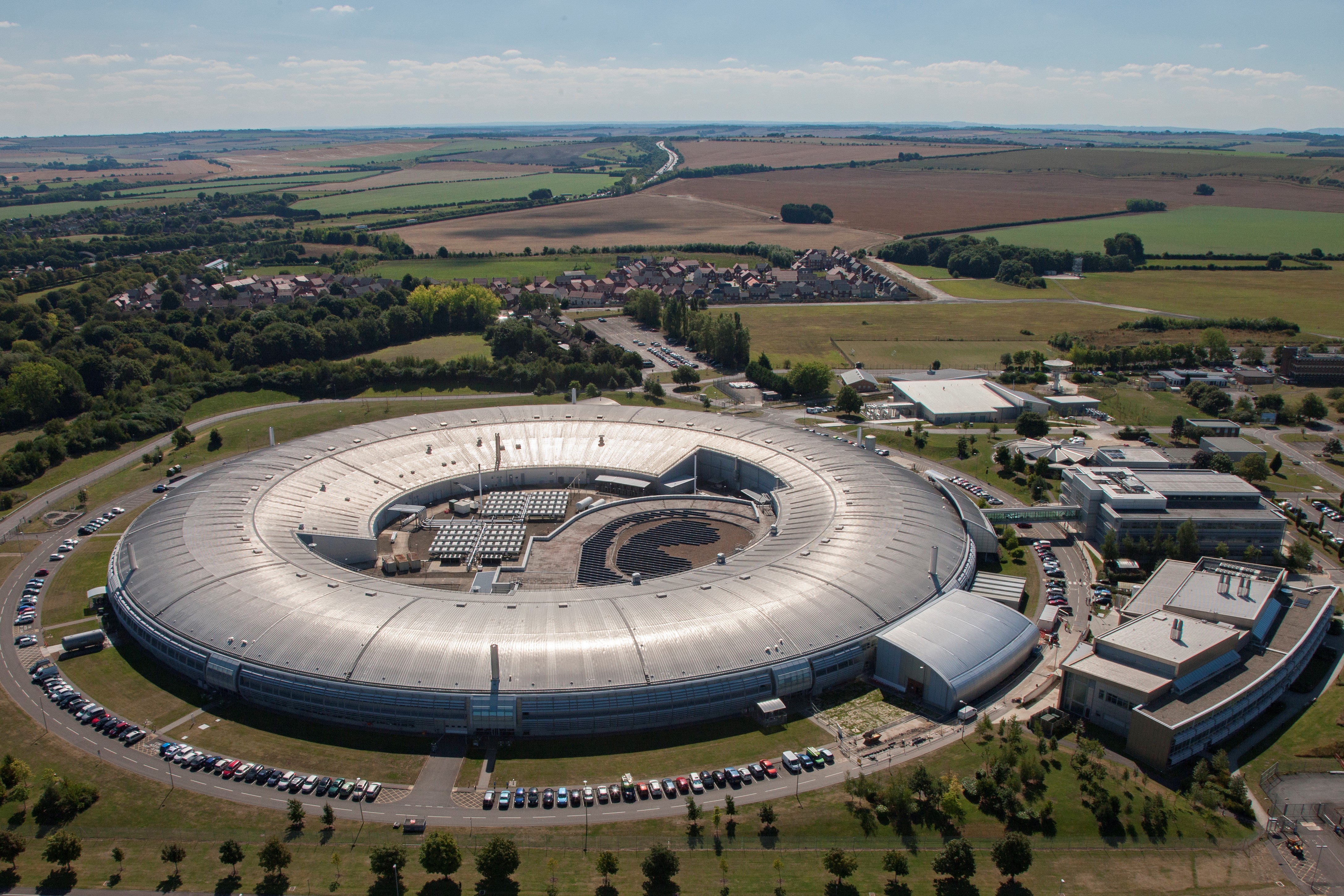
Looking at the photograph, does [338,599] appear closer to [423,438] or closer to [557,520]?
[557,520]

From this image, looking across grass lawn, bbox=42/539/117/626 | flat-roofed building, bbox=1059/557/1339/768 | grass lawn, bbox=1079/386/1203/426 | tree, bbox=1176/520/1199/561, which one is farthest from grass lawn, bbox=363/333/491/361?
flat-roofed building, bbox=1059/557/1339/768

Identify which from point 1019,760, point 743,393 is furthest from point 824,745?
point 743,393

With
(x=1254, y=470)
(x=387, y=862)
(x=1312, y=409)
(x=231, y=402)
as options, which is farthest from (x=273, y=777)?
(x=1312, y=409)

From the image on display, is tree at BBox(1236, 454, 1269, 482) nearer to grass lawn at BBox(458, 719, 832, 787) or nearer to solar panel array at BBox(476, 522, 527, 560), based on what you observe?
grass lawn at BBox(458, 719, 832, 787)

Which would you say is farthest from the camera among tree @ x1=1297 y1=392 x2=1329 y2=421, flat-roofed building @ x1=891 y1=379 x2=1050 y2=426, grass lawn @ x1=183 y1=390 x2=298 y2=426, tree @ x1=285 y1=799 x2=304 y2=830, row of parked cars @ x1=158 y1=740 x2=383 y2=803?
flat-roofed building @ x1=891 y1=379 x2=1050 y2=426

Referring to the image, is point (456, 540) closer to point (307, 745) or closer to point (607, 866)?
point (307, 745)

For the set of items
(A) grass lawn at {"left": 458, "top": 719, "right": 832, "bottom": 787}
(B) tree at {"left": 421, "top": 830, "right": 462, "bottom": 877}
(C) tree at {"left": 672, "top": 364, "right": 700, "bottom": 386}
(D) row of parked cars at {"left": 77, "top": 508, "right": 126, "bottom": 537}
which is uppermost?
(C) tree at {"left": 672, "top": 364, "right": 700, "bottom": 386}

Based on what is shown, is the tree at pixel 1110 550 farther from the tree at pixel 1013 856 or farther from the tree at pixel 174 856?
the tree at pixel 174 856

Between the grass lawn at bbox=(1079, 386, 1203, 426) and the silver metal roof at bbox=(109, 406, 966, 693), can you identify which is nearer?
the silver metal roof at bbox=(109, 406, 966, 693)
